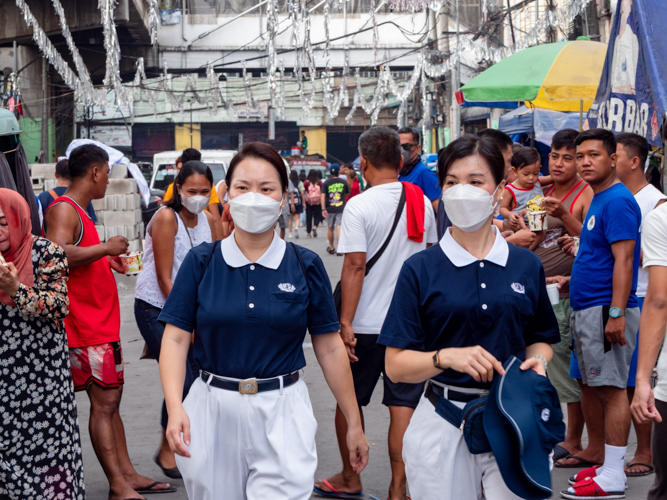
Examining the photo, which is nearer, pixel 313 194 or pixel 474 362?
pixel 474 362

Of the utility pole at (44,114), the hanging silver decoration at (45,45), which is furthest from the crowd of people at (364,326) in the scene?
the utility pole at (44,114)

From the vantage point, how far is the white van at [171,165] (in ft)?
58.0

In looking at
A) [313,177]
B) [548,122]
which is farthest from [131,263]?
[313,177]

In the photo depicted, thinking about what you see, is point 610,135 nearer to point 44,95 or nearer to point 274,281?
point 274,281

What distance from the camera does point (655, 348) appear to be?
9.93 ft

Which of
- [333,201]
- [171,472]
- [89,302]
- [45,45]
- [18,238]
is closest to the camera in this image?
[18,238]

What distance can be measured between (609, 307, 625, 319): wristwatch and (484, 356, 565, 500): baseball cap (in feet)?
6.66

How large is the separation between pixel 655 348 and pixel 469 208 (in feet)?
3.57

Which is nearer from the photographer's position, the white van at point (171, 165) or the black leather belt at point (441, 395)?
the black leather belt at point (441, 395)

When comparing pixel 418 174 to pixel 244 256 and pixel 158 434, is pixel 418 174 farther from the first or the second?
pixel 244 256

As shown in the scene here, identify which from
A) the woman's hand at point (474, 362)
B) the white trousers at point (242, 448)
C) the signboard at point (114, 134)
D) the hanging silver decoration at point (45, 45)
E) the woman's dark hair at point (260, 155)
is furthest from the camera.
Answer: the signboard at point (114, 134)

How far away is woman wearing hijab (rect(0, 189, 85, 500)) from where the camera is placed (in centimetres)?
332

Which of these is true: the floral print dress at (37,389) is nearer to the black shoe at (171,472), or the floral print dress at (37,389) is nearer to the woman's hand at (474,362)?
the black shoe at (171,472)

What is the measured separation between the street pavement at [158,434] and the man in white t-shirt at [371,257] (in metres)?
0.47
